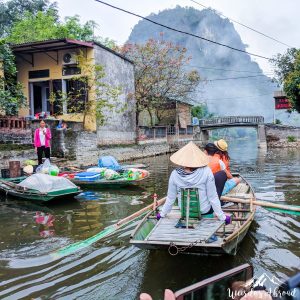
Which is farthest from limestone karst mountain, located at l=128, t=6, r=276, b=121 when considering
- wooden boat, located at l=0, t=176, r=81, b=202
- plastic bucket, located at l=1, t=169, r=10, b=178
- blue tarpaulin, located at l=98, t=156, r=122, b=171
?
wooden boat, located at l=0, t=176, r=81, b=202

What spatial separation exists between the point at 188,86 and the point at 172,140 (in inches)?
253

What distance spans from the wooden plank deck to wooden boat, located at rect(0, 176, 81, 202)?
15.4ft

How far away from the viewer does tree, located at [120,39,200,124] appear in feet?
88.5

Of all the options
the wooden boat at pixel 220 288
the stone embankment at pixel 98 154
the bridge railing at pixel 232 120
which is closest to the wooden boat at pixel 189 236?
the wooden boat at pixel 220 288

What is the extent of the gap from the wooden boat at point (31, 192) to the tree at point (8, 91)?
5.51 meters

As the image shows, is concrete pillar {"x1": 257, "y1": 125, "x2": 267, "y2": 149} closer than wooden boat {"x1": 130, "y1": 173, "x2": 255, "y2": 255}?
No

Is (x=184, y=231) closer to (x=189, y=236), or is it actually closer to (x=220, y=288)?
(x=189, y=236)

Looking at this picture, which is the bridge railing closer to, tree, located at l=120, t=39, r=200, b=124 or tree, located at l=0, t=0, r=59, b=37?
tree, located at l=120, t=39, r=200, b=124

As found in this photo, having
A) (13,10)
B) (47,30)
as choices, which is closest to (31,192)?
(47,30)

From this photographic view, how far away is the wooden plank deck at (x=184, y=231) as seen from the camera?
471cm

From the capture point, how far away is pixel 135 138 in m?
25.0

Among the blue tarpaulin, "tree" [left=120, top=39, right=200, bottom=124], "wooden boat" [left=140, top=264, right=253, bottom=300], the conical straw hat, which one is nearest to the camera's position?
"wooden boat" [left=140, top=264, right=253, bottom=300]

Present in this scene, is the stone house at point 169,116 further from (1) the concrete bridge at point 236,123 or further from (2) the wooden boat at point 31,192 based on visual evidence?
(2) the wooden boat at point 31,192

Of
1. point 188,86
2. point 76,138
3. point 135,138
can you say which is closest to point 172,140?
point 188,86
